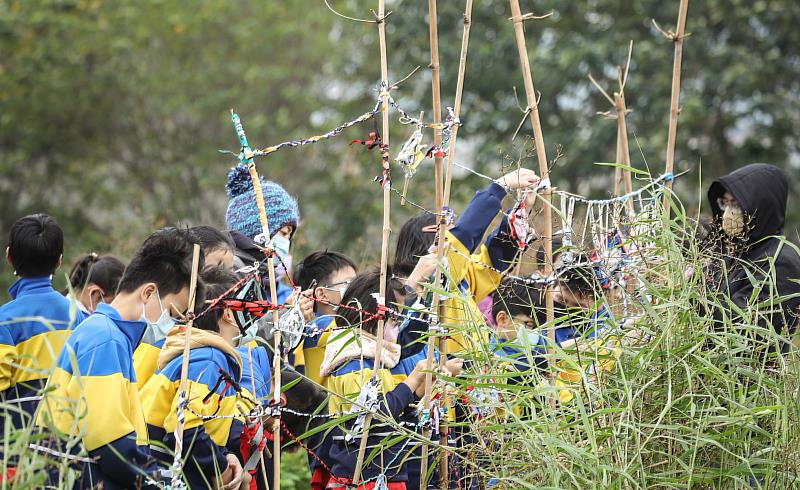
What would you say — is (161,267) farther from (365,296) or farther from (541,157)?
(541,157)

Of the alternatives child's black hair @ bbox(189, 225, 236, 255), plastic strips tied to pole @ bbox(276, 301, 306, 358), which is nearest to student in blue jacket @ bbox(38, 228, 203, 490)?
plastic strips tied to pole @ bbox(276, 301, 306, 358)

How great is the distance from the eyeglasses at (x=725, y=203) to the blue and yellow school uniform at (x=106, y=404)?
2.29 meters

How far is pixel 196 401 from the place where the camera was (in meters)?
3.19

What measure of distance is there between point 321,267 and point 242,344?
105 centimetres

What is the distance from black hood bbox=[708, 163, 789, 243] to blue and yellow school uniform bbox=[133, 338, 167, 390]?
206cm

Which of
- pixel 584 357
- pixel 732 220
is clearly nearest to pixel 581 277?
pixel 584 357

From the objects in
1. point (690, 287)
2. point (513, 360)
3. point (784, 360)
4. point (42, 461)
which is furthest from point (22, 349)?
point (784, 360)

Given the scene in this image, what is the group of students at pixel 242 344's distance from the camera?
2807 mm

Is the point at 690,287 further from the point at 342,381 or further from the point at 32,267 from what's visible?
the point at 32,267

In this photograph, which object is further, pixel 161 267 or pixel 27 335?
pixel 27 335

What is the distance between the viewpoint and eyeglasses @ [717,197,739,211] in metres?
3.95

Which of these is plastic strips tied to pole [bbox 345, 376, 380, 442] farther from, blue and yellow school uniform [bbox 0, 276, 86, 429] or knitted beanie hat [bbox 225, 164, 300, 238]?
knitted beanie hat [bbox 225, 164, 300, 238]

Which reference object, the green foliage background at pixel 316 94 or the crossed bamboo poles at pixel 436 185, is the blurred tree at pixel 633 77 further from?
the crossed bamboo poles at pixel 436 185

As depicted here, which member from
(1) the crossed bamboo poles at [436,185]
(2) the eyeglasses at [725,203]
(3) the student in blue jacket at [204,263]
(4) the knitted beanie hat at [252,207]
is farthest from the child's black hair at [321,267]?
(2) the eyeglasses at [725,203]
